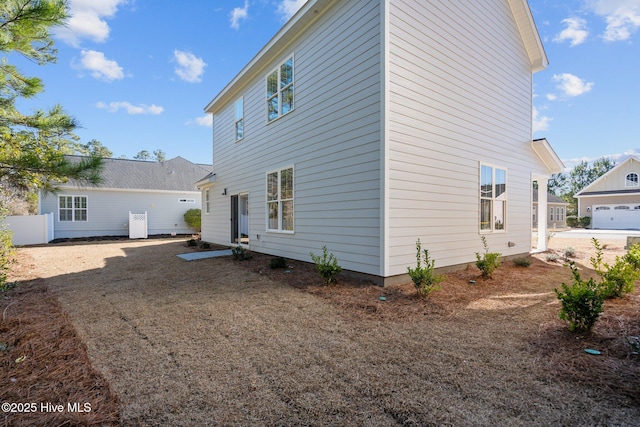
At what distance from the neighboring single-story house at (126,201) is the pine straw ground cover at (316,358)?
15.2 meters

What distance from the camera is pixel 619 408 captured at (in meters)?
2.08

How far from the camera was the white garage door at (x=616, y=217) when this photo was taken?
24.6 m

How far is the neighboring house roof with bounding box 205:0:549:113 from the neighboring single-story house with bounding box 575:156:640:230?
80.1 feet

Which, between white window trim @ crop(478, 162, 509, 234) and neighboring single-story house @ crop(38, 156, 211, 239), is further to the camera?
neighboring single-story house @ crop(38, 156, 211, 239)

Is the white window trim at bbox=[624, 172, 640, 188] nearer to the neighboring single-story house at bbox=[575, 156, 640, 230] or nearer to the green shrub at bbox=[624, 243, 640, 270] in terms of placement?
the neighboring single-story house at bbox=[575, 156, 640, 230]

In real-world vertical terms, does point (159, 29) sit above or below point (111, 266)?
above

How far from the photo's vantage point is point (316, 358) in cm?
290

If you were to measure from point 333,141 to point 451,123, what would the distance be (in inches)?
109

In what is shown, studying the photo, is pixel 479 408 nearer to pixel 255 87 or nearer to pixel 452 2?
pixel 452 2

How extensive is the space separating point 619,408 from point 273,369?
2592 millimetres

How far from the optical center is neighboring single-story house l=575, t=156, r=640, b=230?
24.8 m

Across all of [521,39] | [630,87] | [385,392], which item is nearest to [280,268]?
[385,392]

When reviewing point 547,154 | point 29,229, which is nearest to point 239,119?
point 547,154


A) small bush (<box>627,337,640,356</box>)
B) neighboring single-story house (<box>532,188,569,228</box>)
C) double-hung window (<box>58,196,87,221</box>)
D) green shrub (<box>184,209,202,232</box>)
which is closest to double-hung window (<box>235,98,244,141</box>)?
green shrub (<box>184,209,202,232</box>)
